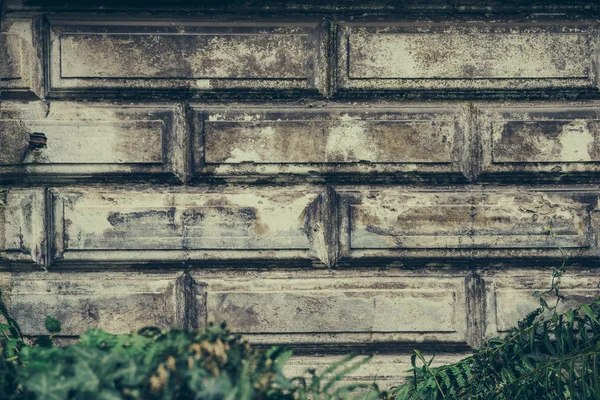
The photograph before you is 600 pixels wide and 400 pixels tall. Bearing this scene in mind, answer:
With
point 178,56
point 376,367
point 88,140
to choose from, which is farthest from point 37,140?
point 376,367

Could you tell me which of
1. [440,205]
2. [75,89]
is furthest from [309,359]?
[75,89]

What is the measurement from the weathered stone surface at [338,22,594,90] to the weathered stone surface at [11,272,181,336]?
149 centimetres

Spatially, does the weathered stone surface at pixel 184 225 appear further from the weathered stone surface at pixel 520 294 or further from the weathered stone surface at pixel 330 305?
the weathered stone surface at pixel 520 294

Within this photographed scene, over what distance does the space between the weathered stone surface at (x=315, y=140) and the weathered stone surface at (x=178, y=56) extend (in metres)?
0.17

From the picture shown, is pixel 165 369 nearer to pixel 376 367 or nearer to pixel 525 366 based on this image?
pixel 376 367

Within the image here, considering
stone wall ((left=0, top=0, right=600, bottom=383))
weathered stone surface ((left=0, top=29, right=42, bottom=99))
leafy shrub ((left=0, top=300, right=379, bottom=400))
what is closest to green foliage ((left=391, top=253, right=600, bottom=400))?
stone wall ((left=0, top=0, right=600, bottom=383))

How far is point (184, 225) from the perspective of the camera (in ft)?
8.77

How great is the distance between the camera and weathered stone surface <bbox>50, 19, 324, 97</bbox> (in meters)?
2.65

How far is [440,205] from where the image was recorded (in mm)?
2691

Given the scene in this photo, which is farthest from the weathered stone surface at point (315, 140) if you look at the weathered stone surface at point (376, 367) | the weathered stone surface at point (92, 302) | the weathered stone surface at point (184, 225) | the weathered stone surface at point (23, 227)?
the weathered stone surface at point (376, 367)

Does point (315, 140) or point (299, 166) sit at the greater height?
point (315, 140)

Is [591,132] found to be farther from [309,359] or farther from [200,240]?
[200,240]

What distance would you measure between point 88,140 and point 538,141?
236cm

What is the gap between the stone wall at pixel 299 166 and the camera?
8.74 ft
